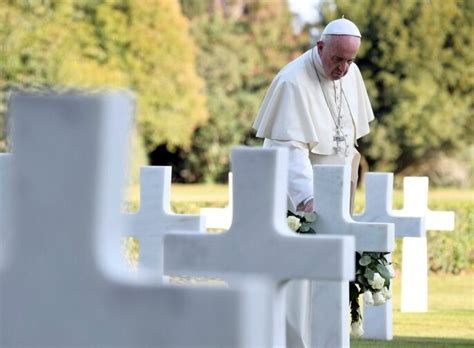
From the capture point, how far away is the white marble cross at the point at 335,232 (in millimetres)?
7656

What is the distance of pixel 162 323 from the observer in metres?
3.43

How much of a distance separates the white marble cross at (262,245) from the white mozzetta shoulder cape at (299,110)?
4.17 m

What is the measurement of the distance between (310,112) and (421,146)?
53.6 meters

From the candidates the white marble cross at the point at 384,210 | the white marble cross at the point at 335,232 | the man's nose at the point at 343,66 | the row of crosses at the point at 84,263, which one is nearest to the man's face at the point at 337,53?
the man's nose at the point at 343,66

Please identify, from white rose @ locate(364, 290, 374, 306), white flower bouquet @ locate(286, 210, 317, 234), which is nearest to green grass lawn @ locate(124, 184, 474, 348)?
white rose @ locate(364, 290, 374, 306)

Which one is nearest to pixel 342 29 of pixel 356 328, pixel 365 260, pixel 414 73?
pixel 365 260

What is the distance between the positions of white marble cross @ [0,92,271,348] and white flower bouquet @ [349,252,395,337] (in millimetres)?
5336

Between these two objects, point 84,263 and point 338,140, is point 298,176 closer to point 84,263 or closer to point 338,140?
point 338,140

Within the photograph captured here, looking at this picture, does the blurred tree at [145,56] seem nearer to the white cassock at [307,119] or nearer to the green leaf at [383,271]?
the white cassock at [307,119]

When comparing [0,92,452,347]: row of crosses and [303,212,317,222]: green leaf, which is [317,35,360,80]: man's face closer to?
[303,212,317,222]: green leaf

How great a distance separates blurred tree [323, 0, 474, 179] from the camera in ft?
198

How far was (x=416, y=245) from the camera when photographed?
1350cm

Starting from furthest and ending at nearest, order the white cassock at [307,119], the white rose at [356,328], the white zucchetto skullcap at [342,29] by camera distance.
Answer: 1. the white rose at [356,328]
2. the white cassock at [307,119]
3. the white zucchetto skullcap at [342,29]

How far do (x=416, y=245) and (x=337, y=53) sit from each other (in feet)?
16.4
